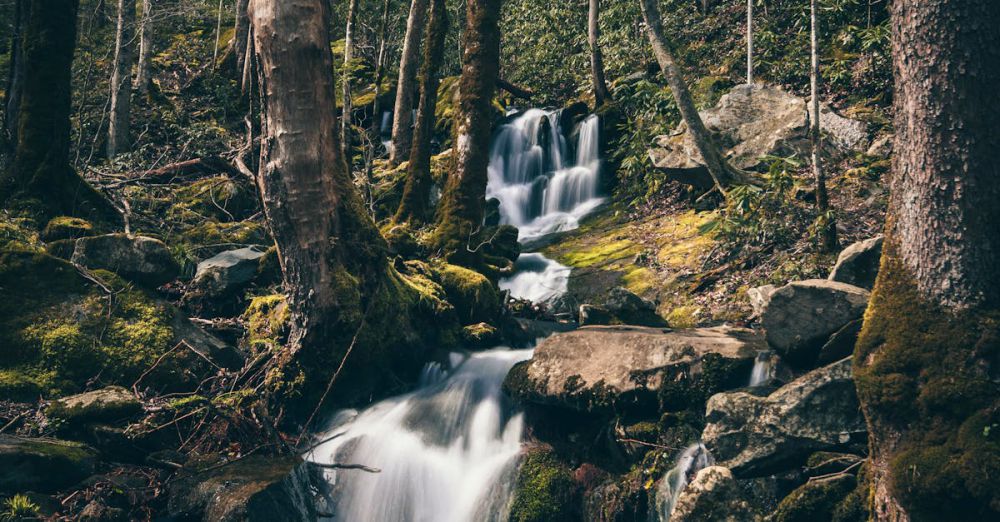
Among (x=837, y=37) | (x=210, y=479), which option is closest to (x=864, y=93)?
(x=837, y=37)

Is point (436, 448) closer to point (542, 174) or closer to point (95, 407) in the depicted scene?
point (95, 407)

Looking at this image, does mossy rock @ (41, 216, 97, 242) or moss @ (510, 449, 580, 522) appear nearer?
moss @ (510, 449, 580, 522)

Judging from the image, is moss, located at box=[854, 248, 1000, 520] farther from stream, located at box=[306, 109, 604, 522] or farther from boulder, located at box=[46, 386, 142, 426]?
boulder, located at box=[46, 386, 142, 426]

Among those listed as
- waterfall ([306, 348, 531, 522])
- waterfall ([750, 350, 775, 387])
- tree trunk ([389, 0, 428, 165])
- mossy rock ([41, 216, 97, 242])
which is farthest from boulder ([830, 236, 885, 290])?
tree trunk ([389, 0, 428, 165])

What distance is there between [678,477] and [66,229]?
7683mm

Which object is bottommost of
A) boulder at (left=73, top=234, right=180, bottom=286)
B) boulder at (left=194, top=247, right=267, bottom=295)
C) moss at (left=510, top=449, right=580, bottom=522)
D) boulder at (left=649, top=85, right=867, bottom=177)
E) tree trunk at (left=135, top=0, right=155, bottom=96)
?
moss at (left=510, top=449, right=580, bottom=522)

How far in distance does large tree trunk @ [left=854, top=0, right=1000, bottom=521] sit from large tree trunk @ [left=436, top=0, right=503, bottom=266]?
692cm

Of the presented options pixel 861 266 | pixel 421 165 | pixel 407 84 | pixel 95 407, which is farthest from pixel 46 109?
pixel 861 266

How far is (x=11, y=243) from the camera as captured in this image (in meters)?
7.34

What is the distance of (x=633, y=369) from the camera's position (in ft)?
22.5

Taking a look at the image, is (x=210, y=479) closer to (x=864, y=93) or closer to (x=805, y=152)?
(x=805, y=152)

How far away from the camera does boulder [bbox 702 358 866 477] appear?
559 centimetres

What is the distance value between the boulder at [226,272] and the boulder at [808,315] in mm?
6235

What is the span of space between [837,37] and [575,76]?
9619mm
